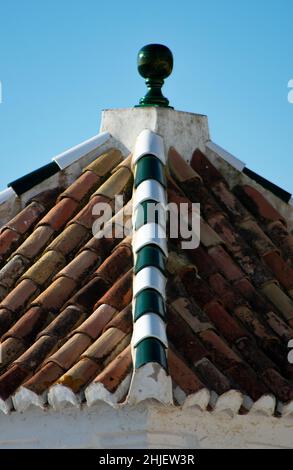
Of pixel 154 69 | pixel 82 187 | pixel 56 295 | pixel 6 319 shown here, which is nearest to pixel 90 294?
pixel 56 295

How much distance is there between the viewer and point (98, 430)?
859cm

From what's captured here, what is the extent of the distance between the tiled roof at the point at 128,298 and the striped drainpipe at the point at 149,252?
155 millimetres

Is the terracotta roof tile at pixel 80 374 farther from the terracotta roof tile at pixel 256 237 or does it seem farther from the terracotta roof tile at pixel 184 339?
the terracotta roof tile at pixel 256 237

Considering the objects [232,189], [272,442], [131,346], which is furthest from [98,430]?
[232,189]

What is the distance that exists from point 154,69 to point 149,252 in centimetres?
205

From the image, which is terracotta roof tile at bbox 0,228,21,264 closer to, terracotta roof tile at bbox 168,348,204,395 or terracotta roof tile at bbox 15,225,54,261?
terracotta roof tile at bbox 15,225,54,261

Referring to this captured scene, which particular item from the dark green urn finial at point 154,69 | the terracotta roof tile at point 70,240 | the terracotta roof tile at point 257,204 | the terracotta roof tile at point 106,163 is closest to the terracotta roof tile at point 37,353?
the terracotta roof tile at point 70,240

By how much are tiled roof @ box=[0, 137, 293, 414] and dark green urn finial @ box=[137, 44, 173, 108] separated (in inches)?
20.0

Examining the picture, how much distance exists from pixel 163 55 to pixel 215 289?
82.2 inches

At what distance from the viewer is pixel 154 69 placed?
34.9ft

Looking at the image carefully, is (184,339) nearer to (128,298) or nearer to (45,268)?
(128,298)

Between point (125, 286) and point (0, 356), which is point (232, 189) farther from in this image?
point (0, 356)

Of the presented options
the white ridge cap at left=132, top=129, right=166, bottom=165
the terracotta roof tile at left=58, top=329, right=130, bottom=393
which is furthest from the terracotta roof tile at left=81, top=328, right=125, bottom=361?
the white ridge cap at left=132, top=129, right=166, bottom=165

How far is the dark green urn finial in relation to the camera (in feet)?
34.8
